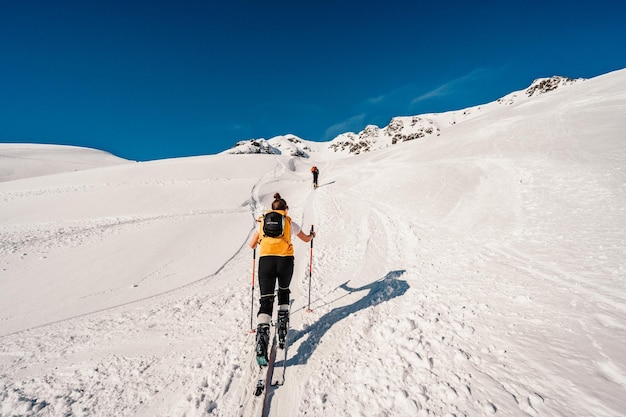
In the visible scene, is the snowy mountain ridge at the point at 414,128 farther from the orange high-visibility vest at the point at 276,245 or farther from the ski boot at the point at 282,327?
the ski boot at the point at 282,327

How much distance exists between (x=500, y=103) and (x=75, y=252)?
Result: 209742 mm

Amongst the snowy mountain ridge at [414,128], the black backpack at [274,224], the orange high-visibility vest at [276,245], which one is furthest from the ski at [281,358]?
the snowy mountain ridge at [414,128]

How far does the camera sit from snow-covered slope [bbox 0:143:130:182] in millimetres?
51031

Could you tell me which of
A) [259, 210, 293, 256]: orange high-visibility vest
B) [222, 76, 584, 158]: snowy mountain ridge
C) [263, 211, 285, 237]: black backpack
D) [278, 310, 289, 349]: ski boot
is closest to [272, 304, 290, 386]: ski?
[278, 310, 289, 349]: ski boot

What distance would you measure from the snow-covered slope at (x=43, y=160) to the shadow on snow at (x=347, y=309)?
66.9 metres

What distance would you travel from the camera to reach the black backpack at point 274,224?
16.0ft

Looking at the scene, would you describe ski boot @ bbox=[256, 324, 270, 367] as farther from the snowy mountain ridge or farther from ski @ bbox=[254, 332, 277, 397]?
the snowy mountain ridge

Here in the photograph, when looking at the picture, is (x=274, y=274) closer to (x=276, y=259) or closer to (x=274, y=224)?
(x=276, y=259)

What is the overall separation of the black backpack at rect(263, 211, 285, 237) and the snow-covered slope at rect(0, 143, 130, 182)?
218 ft

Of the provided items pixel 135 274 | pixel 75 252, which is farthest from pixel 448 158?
pixel 75 252

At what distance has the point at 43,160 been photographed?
5725 cm

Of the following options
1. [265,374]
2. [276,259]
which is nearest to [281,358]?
[265,374]

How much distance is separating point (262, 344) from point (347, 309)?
2428mm

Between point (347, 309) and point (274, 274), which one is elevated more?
point (274, 274)
